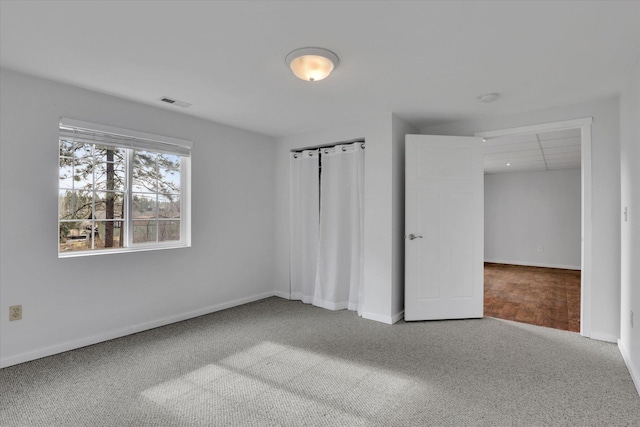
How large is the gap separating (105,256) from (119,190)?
66 cm

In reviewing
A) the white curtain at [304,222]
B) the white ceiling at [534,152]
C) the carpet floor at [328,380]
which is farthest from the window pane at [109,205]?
the white ceiling at [534,152]

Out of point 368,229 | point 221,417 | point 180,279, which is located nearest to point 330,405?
point 221,417

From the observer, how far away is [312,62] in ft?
7.59

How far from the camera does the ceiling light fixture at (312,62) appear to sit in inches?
87.9

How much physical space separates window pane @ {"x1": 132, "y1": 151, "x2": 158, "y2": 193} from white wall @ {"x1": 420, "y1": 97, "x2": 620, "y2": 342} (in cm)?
433

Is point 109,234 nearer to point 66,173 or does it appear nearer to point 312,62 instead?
point 66,173

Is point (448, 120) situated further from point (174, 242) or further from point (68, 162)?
point (68, 162)

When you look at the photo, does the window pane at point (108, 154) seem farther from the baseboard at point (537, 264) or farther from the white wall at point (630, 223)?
the baseboard at point (537, 264)

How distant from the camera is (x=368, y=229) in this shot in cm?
381

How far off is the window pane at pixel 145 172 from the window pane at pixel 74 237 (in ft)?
1.96

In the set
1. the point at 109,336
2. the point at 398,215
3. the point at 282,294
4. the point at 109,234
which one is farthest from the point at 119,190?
the point at 398,215

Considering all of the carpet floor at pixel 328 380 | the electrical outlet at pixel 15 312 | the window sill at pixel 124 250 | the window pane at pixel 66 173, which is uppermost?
the window pane at pixel 66 173

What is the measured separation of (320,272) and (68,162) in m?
2.89

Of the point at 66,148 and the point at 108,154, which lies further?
the point at 108,154
